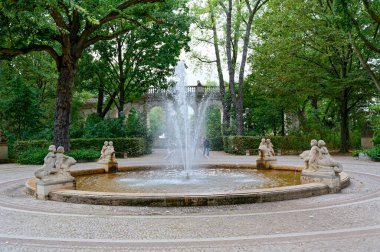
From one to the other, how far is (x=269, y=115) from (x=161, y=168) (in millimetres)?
20941

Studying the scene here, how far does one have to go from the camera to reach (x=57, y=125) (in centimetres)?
2117

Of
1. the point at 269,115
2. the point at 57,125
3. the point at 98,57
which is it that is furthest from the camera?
the point at 269,115

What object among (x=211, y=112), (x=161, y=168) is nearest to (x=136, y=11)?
(x=161, y=168)

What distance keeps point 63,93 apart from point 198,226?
53.3 ft

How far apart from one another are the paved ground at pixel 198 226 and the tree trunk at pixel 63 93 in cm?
1237

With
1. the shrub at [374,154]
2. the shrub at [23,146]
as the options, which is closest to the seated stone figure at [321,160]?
the shrub at [374,154]

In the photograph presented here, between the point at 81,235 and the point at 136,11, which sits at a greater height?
the point at 136,11

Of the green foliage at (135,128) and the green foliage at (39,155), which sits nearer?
the green foliage at (39,155)

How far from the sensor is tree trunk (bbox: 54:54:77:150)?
20.7 metres

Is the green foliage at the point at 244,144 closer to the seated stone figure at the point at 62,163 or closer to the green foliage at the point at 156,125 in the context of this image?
the green foliage at the point at 156,125

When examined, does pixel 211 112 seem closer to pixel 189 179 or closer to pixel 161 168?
pixel 161 168

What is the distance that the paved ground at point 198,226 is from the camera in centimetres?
549

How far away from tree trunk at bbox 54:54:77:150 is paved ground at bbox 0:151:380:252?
40.6 ft

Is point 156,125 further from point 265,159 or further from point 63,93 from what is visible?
point 265,159
